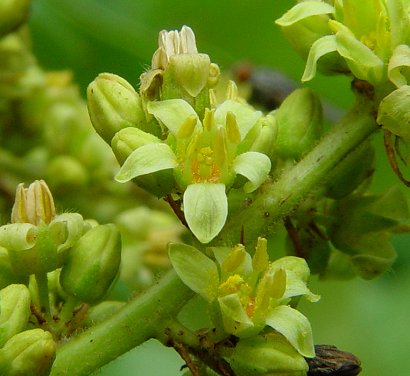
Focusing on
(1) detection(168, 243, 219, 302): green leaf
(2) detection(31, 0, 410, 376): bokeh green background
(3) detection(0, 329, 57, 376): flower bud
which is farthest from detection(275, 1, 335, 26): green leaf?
(2) detection(31, 0, 410, 376): bokeh green background

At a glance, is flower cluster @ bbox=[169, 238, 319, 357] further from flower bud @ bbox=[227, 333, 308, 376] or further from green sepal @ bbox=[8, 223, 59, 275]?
green sepal @ bbox=[8, 223, 59, 275]

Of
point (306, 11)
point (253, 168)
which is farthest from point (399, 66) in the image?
Answer: point (253, 168)

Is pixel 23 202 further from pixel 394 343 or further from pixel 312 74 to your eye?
pixel 394 343

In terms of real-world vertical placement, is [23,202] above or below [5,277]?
above

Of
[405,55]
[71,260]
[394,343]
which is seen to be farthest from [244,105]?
[394,343]

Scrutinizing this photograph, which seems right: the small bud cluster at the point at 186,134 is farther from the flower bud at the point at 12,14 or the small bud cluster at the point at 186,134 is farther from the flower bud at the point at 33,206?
the flower bud at the point at 12,14

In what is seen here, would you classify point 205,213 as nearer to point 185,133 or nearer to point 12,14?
point 185,133
